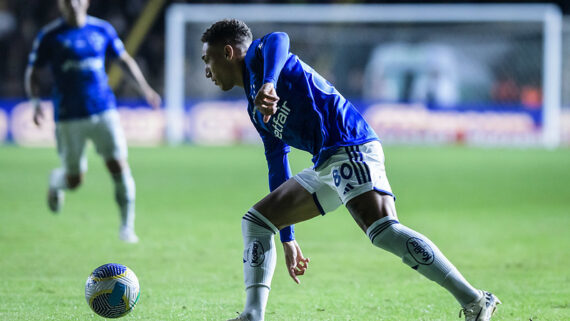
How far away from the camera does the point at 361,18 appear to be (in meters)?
26.0

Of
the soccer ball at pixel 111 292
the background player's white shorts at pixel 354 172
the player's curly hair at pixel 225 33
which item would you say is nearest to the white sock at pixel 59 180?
the soccer ball at pixel 111 292

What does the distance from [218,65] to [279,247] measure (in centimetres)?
404

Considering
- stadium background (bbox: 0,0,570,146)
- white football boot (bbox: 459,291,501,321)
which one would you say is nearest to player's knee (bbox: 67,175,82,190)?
white football boot (bbox: 459,291,501,321)

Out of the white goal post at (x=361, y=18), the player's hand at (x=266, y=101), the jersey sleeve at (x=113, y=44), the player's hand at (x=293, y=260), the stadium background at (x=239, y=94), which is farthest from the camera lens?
the white goal post at (x=361, y=18)

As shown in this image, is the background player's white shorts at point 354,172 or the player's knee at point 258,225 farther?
the player's knee at point 258,225

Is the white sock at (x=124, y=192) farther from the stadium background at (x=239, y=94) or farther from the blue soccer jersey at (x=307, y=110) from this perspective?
the stadium background at (x=239, y=94)

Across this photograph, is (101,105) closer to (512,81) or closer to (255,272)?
(255,272)

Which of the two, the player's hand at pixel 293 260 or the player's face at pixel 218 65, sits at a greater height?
the player's face at pixel 218 65

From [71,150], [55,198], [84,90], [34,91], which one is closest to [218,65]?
[84,90]

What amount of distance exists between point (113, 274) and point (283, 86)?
150 centimetres

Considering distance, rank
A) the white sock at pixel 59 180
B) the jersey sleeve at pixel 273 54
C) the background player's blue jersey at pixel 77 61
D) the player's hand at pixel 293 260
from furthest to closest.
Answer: the white sock at pixel 59 180 < the background player's blue jersey at pixel 77 61 < the player's hand at pixel 293 260 < the jersey sleeve at pixel 273 54

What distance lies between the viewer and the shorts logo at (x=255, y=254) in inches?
179

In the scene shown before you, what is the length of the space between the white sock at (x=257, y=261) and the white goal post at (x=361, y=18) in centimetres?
1941

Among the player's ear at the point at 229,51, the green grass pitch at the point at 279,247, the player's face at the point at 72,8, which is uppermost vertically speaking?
the player's face at the point at 72,8
